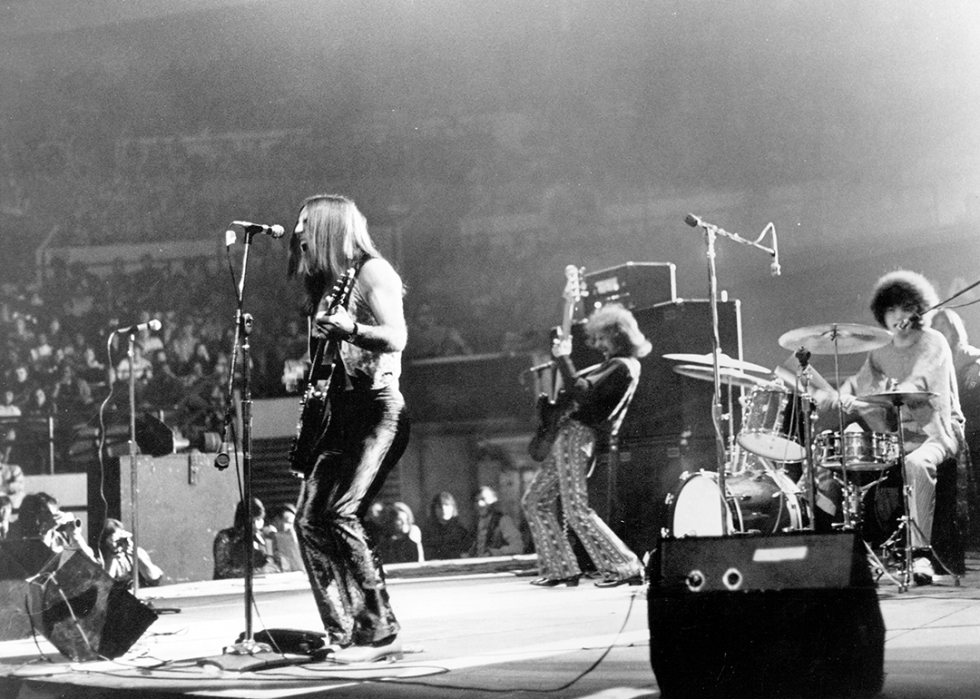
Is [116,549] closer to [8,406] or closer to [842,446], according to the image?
[8,406]

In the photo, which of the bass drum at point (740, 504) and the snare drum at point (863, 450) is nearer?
the snare drum at point (863, 450)

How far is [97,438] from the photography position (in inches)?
212

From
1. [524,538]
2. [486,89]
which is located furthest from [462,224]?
[524,538]

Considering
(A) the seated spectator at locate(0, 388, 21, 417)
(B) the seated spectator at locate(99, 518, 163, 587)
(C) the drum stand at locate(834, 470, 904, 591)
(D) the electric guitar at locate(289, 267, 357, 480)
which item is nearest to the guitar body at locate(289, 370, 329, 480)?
(D) the electric guitar at locate(289, 267, 357, 480)

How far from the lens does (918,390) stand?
4.18 metres

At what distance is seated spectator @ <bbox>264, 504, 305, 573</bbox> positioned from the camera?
6145 mm

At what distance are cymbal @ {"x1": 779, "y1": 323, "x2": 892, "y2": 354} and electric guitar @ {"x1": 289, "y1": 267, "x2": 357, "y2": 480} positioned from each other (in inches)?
76.3

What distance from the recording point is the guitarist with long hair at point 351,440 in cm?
284

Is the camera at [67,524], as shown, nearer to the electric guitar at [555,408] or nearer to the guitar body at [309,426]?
the guitar body at [309,426]

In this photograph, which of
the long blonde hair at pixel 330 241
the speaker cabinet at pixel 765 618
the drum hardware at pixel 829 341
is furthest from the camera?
the drum hardware at pixel 829 341

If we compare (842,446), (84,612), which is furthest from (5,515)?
(842,446)

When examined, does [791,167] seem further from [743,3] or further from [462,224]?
[462,224]

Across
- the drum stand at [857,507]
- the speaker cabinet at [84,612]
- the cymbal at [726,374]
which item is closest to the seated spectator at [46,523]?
the speaker cabinet at [84,612]

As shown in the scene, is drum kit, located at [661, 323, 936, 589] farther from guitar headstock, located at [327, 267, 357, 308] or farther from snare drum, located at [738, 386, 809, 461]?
guitar headstock, located at [327, 267, 357, 308]
